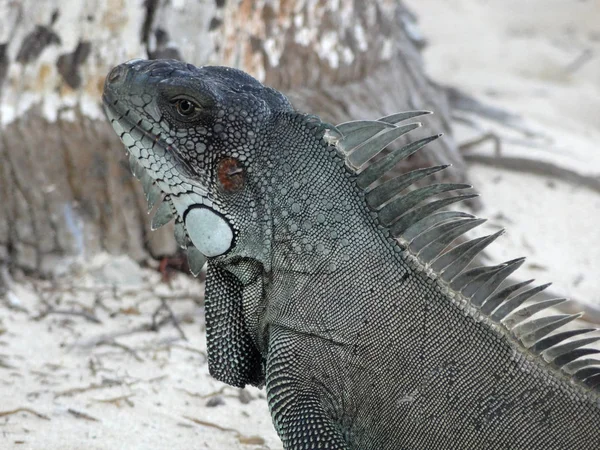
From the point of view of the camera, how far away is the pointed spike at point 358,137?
3.39 metres

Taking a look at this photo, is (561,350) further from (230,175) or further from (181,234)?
(181,234)

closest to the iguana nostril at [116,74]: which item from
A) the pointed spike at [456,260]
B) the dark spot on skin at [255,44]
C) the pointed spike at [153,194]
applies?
the pointed spike at [153,194]

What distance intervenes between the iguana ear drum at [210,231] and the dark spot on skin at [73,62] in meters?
3.30

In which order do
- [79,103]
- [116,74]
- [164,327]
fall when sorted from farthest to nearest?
1. [79,103]
2. [164,327]
3. [116,74]

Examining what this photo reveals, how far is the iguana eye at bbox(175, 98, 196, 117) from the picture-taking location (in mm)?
3299

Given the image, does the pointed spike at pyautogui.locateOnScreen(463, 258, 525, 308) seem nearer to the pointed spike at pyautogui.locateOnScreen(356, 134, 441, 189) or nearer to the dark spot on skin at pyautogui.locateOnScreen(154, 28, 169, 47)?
the pointed spike at pyautogui.locateOnScreen(356, 134, 441, 189)

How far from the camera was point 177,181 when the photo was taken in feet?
10.9

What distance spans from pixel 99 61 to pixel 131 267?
5.26 ft

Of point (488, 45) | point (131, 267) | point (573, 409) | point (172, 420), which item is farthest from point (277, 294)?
point (488, 45)

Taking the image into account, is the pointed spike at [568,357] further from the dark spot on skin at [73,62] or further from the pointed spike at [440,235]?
the dark spot on skin at [73,62]

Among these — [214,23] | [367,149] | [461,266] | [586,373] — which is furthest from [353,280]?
[214,23]

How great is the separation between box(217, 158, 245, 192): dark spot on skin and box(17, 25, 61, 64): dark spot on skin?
10.8ft

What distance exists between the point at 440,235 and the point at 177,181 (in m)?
1.07

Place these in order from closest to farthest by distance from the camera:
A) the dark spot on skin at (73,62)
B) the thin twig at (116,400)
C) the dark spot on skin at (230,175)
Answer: the dark spot on skin at (230,175)
the thin twig at (116,400)
the dark spot on skin at (73,62)
